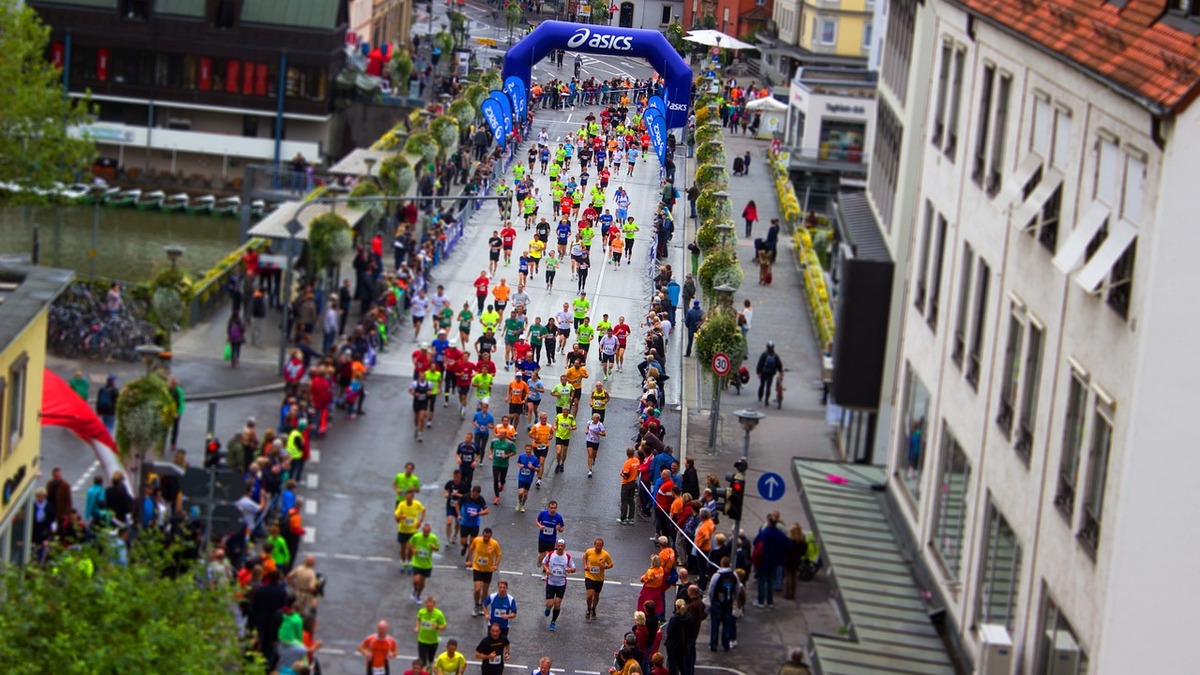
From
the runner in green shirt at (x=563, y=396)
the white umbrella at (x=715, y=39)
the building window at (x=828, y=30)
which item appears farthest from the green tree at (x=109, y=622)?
the building window at (x=828, y=30)

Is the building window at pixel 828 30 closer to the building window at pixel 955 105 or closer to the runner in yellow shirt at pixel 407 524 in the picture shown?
the runner in yellow shirt at pixel 407 524

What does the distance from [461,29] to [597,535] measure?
61.5 metres

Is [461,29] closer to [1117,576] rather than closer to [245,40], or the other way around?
[245,40]

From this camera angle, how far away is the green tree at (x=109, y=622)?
17.3 metres

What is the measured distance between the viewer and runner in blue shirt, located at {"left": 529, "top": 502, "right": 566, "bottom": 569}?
30.4 meters

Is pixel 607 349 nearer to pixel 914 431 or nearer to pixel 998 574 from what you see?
pixel 914 431

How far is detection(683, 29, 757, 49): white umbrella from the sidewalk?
6342 millimetres

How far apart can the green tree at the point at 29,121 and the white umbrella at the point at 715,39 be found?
19433mm

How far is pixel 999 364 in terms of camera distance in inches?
886

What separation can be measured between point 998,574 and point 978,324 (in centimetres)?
346

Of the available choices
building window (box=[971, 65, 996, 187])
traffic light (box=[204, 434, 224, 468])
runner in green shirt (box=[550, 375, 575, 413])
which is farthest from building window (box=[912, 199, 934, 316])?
traffic light (box=[204, 434, 224, 468])

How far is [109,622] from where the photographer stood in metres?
17.8

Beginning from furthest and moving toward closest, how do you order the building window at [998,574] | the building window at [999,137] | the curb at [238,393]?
the curb at [238,393]
the building window at [999,137]
the building window at [998,574]

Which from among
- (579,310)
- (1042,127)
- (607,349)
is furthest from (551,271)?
(1042,127)
